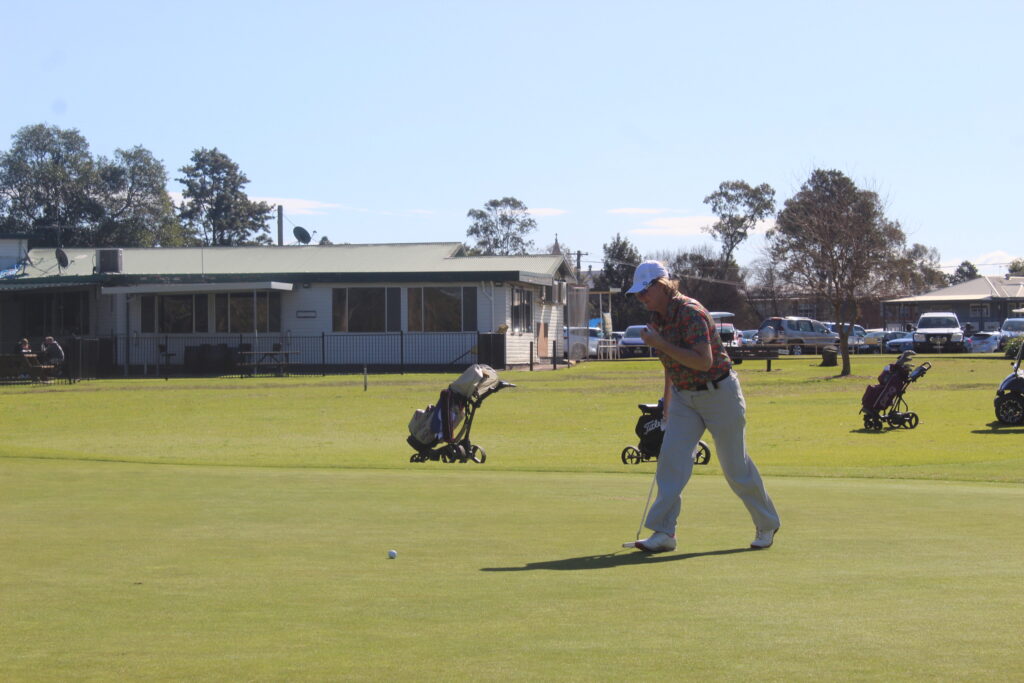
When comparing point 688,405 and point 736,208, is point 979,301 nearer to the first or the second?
point 736,208

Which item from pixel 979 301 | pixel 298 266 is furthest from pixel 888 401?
pixel 979 301

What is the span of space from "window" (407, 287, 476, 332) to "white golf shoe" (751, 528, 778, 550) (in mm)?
35206

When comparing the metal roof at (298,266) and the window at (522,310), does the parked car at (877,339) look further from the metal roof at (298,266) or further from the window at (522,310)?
the window at (522,310)

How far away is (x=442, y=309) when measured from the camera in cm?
4291

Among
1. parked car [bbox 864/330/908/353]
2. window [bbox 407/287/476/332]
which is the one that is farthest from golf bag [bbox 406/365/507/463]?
parked car [bbox 864/330/908/353]

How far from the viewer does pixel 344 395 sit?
29969 mm

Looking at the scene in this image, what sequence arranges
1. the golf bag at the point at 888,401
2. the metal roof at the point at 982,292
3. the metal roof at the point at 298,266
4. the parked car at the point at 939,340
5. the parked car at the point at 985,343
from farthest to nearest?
the metal roof at the point at 982,292 → the parked car at the point at 939,340 → the parked car at the point at 985,343 → the metal roof at the point at 298,266 → the golf bag at the point at 888,401

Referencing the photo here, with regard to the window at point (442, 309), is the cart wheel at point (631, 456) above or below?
below

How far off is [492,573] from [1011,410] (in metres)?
16.8

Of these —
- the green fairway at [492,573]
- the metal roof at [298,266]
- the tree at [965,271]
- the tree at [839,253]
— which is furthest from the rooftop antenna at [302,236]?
the tree at [965,271]

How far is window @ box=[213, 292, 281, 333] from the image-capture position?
43812mm

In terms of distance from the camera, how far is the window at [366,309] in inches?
1694

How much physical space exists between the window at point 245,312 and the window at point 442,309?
4.90 metres

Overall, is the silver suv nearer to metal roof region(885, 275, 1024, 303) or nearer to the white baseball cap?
metal roof region(885, 275, 1024, 303)
